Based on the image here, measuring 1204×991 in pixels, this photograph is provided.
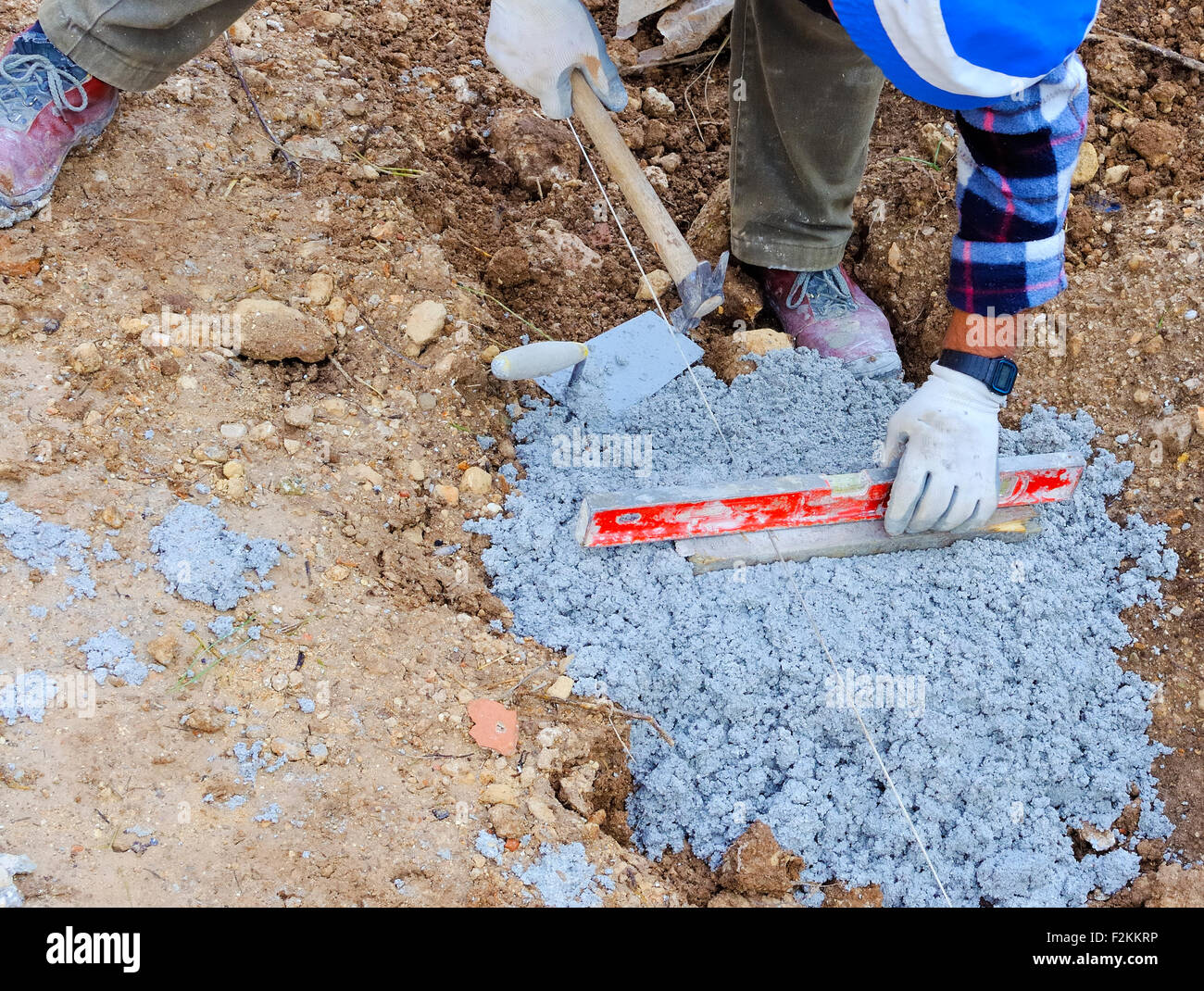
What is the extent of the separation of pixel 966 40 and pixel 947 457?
86 centimetres

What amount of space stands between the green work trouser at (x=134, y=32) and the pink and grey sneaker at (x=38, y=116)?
0.09 m

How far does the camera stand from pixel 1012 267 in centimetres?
189

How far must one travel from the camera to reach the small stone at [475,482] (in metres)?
2.10

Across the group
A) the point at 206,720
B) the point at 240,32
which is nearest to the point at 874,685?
the point at 206,720

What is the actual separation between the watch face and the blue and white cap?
2.04ft

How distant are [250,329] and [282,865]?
1179mm

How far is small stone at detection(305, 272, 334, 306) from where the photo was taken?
2248mm

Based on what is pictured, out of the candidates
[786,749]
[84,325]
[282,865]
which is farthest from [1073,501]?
[84,325]

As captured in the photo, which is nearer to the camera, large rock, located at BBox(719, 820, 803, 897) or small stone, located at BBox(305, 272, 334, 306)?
large rock, located at BBox(719, 820, 803, 897)

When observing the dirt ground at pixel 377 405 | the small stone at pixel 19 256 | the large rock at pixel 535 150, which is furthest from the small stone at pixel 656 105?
the small stone at pixel 19 256

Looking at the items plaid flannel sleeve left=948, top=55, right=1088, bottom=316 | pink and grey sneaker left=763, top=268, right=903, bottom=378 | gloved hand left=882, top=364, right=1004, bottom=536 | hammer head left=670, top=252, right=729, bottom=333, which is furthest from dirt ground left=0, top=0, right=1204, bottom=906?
plaid flannel sleeve left=948, top=55, right=1088, bottom=316
